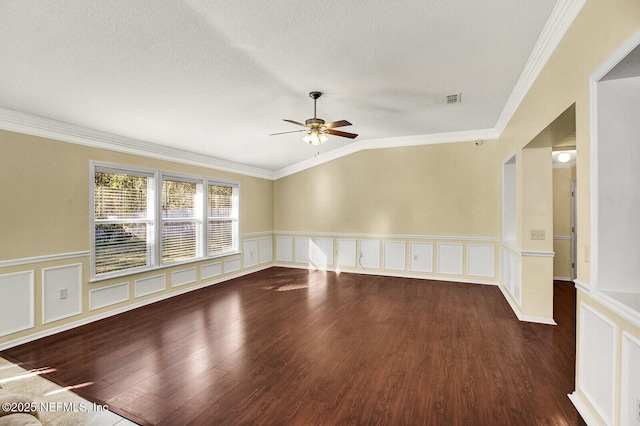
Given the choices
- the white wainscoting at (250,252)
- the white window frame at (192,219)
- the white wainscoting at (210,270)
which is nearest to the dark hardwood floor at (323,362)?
the white window frame at (192,219)

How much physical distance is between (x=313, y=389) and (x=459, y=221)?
463cm

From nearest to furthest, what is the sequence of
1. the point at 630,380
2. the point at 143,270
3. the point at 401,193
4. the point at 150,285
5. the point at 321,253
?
1. the point at 630,380
2. the point at 143,270
3. the point at 150,285
4. the point at 401,193
5. the point at 321,253

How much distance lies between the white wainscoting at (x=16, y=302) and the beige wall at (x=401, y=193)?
16.3ft

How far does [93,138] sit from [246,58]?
2635mm

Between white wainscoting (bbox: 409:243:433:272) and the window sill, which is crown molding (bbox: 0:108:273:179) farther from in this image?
white wainscoting (bbox: 409:243:433:272)

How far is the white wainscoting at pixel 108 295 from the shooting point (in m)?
3.95

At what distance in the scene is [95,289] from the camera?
397 centimetres

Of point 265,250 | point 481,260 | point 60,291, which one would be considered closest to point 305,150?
point 265,250

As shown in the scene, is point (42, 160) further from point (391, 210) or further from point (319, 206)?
point (391, 210)

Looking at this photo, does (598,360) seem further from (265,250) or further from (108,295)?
(265,250)

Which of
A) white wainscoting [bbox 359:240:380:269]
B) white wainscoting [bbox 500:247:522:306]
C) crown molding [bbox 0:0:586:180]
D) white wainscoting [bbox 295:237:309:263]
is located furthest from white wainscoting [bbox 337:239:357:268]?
white wainscoting [bbox 500:247:522:306]

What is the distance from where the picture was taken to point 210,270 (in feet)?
19.3

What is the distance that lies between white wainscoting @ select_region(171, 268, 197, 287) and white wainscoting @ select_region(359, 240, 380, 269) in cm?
353

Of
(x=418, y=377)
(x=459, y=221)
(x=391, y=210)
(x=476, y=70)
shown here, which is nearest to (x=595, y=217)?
(x=418, y=377)
